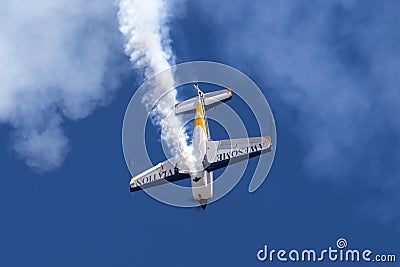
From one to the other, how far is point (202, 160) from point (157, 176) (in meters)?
7.23

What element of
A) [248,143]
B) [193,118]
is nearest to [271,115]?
[248,143]

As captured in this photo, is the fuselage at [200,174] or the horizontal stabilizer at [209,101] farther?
the horizontal stabilizer at [209,101]

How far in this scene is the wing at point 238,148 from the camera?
297 ft

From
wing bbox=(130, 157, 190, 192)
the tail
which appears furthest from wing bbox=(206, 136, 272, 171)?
the tail

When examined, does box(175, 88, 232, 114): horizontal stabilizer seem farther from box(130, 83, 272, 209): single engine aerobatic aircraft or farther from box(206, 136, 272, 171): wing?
box(206, 136, 272, 171): wing

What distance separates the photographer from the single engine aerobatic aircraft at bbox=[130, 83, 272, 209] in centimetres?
8781

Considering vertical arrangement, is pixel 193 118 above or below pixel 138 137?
above

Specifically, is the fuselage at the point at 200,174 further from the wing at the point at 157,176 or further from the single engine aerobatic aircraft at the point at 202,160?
the wing at the point at 157,176

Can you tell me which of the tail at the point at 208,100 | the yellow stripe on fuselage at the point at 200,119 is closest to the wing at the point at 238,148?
the yellow stripe on fuselage at the point at 200,119

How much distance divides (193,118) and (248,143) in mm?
8440

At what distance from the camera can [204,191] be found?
87.5 meters

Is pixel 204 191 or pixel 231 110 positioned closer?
pixel 204 191

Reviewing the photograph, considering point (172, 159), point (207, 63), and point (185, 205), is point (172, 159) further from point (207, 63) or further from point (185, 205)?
point (207, 63)

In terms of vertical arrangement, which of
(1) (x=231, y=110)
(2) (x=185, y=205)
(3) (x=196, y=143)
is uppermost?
(1) (x=231, y=110)
